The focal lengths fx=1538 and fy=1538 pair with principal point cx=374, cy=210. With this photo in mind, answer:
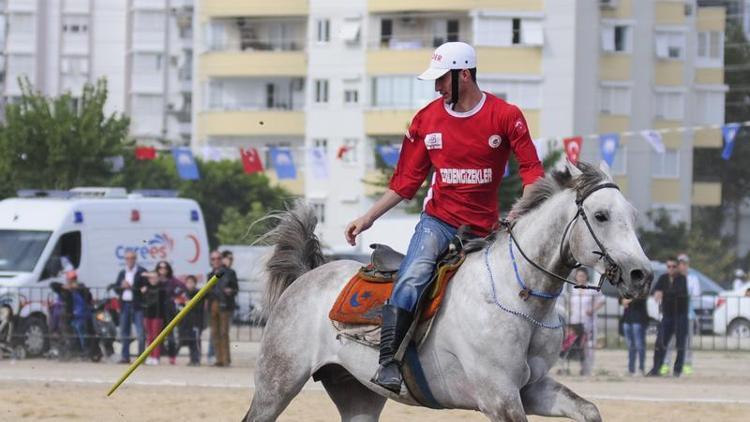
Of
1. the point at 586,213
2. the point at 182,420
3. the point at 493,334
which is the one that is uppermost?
the point at 586,213

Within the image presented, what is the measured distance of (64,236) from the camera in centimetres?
2653

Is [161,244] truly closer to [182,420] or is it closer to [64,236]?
[64,236]

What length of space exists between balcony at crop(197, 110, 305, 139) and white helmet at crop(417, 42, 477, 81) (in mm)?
55236

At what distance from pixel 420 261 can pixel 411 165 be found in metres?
0.77

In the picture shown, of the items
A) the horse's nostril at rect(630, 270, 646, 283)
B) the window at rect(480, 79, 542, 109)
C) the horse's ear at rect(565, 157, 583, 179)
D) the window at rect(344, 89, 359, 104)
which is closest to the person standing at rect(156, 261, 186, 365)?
the horse's ear at rect(565, 157, 583, 179)

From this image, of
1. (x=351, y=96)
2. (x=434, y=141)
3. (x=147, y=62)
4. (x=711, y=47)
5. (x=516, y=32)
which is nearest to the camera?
(x=434, y=141)

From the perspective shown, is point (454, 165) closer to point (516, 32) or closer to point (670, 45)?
point (516, 32)

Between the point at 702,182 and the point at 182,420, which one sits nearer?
the point at 182,420

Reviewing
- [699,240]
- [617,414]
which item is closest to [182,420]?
[617,414]

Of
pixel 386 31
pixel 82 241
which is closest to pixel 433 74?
pixel 82 241

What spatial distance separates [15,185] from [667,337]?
90.6 ft

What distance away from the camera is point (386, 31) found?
61.8 meters

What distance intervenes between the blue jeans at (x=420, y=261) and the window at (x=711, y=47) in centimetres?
5626

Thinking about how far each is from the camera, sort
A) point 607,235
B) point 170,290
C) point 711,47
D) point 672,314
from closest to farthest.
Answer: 1. point 607,235
2. point 672,314
3. point 170,290
4. point 711,47
